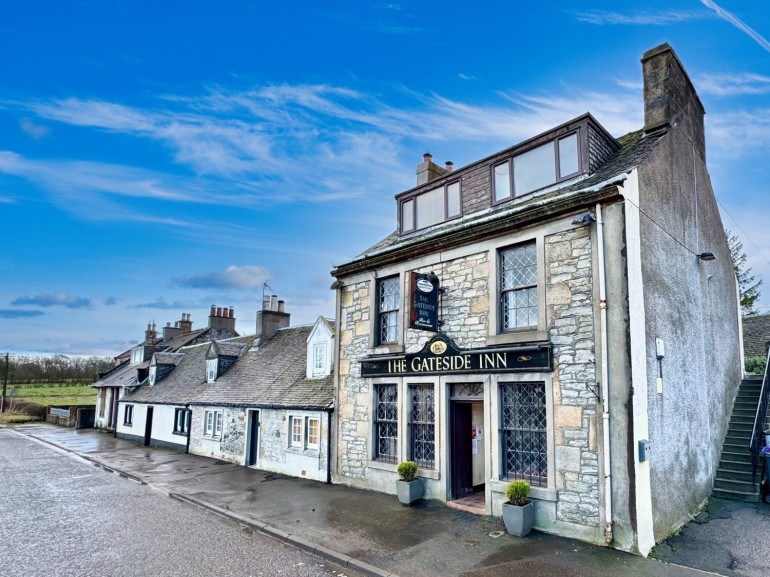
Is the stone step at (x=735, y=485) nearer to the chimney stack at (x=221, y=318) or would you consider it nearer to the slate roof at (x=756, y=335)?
the slate roof at (x=756, y=335)

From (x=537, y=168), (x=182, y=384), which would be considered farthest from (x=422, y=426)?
(x=182, y=384)

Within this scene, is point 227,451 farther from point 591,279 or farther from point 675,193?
point 675,193

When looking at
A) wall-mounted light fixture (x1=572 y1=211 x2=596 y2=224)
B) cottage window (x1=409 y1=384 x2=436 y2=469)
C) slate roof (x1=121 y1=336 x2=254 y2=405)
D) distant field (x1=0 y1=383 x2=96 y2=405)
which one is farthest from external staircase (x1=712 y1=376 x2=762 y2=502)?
distant field (x1=0 y1=383 x2=96 y2=405)

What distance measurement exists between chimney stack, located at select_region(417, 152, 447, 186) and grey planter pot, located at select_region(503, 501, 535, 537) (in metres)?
10.1

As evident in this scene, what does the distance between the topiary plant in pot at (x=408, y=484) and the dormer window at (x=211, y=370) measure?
14.9 m

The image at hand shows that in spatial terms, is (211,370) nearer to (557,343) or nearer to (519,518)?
(519,518)

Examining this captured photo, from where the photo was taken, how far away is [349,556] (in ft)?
27.1

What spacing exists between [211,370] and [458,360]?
1673 cm

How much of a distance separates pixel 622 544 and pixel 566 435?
6.17 feet

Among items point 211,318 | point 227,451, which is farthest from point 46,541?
point 211,318

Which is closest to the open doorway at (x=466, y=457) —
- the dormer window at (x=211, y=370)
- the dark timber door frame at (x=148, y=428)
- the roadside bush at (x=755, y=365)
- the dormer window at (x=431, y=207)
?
the dormer window at (x=431, y=207)

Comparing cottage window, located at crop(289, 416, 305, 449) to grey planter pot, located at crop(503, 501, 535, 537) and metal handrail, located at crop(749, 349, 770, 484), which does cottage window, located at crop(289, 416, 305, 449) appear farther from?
metal handrail, located at crop(749, 349, 770, 484)

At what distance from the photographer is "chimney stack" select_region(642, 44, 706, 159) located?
11234mm

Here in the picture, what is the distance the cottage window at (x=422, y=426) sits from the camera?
11789 millimetres
